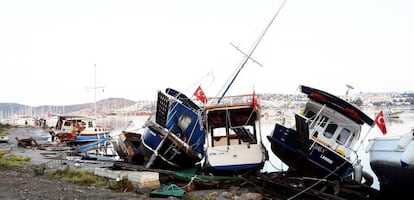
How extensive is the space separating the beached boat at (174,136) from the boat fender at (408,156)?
8546 mm

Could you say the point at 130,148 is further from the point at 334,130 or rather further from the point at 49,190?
the point at 334,130

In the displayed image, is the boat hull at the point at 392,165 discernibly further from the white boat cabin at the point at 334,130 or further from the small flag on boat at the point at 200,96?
the small flag on boat at the point at 200,96

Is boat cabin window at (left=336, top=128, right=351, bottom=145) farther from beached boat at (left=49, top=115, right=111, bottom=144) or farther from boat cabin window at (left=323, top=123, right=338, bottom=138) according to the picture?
beached boat at (left=49, top=115, right=111, bottom=144)

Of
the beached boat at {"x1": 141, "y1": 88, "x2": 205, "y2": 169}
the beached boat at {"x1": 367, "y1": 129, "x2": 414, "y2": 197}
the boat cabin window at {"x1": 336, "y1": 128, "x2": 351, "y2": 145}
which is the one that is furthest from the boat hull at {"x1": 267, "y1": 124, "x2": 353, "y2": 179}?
the beached boat at {"x1": 141, "y1": 88, "x2": 205, "y2": 169}

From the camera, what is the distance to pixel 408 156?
10328mm

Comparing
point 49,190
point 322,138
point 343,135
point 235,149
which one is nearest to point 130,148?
point 235,149

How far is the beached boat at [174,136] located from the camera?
17828 millimetres

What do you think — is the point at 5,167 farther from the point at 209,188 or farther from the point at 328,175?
the point at 328,175

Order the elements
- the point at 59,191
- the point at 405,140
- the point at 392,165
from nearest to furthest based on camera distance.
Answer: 1. the point at 405,140
2. the point at 59,191
3. the point at 392,165

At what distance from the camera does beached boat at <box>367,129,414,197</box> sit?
34.9 ft

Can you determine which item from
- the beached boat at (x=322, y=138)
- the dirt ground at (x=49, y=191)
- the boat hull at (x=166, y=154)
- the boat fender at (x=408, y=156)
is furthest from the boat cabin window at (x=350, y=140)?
the dirt ground at (x=49, y=191)

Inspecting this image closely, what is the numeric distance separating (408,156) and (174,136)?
9.68 m

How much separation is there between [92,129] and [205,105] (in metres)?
23.7

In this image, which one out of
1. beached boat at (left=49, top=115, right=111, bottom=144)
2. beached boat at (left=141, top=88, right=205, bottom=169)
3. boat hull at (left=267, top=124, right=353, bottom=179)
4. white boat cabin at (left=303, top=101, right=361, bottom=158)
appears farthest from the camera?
beached boat at (left=49, top=115, right=111, bottom=144)
